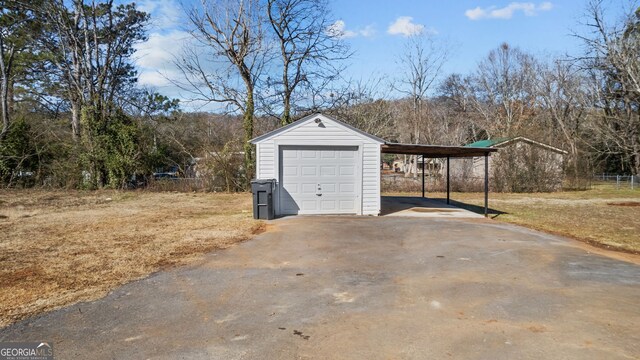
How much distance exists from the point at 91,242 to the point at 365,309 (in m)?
Answer: 6.13

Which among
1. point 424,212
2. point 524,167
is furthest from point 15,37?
point 524,167

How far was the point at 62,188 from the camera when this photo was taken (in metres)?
→ 20.0

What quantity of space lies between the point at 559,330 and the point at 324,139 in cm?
864

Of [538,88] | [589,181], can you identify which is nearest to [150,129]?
[589,181]

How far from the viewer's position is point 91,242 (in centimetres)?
786

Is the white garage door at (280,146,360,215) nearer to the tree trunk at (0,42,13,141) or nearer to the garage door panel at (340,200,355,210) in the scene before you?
the garage door panel at (340,200,355,210)

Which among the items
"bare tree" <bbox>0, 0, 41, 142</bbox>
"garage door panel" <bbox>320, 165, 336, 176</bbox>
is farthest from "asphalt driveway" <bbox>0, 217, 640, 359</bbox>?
"bare tree" <bbox>0, 0, 41, 142</bbox>

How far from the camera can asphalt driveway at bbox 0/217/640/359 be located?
3.41 metres

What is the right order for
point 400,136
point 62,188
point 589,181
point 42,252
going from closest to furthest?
point 42,252
point 62,188
point 589,181
point 400,136

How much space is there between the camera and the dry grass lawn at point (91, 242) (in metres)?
4.98

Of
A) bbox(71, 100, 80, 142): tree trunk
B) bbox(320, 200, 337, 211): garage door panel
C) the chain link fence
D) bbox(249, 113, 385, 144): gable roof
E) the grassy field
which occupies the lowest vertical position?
the grassy field

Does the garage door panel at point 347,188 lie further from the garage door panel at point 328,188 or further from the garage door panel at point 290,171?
the garage door panel at point 290,171

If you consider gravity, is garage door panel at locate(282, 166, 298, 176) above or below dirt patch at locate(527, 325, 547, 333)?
above

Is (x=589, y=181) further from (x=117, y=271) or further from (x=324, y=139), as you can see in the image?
(x=117, y=271)
